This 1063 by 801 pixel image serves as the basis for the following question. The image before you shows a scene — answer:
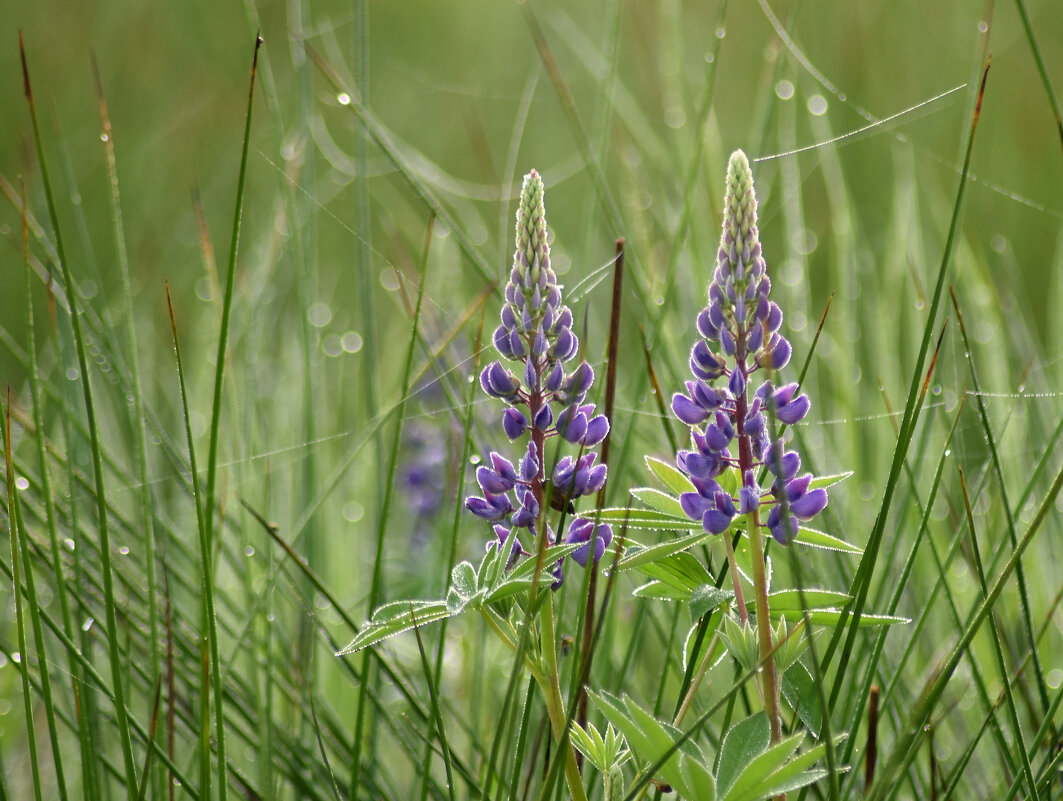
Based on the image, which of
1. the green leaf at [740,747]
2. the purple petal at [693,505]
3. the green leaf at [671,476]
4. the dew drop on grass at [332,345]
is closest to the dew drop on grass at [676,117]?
the dew drop on grass at [332,345]

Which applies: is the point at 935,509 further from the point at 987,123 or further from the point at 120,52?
the point at 120,52

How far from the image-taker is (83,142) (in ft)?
15.9

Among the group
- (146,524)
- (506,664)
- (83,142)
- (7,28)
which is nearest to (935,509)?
(506,664)

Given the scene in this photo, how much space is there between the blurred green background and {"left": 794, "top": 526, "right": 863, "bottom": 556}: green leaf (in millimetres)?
351

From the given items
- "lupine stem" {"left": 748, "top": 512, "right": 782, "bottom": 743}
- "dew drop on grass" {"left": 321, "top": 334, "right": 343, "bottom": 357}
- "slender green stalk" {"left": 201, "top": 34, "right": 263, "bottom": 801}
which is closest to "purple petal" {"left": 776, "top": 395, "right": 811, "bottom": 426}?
"lupine stem" {"left": 748, "top": 512, "right": 782, "bottom": 743}

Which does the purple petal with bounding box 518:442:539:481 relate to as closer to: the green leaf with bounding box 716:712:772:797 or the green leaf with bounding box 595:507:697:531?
the green leaf with bounding box 595:507:697:531

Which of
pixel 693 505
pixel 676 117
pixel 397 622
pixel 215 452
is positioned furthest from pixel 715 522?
pixel 676 117

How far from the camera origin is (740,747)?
814 millimetres

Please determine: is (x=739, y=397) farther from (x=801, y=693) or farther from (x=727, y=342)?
(x=801, y=693)

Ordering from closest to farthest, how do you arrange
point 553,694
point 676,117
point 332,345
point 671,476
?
point 553,694, point 671,476, point 676,117, point 332,345

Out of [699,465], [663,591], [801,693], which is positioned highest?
[699,465]

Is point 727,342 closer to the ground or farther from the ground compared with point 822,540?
farther from the ground

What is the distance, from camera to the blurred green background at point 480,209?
→ 2.12 m

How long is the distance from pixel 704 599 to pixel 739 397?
0.18 metres
